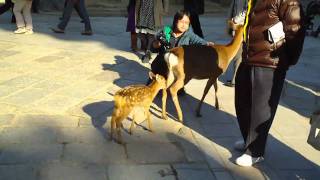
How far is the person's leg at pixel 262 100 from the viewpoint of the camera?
394cm

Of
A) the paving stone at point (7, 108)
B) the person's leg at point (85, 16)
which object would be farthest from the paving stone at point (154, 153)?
the person's leg at point (85, 16)

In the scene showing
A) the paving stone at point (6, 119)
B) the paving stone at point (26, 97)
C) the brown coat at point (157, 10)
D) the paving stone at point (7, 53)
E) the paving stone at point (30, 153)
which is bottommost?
the paving stone at point (30, 153)

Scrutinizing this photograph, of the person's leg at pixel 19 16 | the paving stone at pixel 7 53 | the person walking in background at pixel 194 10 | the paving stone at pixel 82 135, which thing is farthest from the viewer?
the person's leg at pixel 19 16

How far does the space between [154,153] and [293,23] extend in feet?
5.77

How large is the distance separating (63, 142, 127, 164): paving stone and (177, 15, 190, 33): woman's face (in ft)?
6.03

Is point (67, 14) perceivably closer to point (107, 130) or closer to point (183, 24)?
point (183, 24)

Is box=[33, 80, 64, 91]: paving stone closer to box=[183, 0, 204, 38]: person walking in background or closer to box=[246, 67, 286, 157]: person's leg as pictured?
box=[246, 67, 286, 157]: person's leg

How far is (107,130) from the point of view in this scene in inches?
190

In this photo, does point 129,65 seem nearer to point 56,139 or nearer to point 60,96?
point 60,96

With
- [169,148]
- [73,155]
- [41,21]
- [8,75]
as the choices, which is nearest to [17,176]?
[73,155]

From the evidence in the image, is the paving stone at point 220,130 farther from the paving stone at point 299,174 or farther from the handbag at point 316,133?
the handbag at point 316,133

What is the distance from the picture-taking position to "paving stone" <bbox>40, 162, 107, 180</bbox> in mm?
3805

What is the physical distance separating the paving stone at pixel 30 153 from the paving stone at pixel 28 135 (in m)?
0.10

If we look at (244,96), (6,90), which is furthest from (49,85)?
(244,96)
